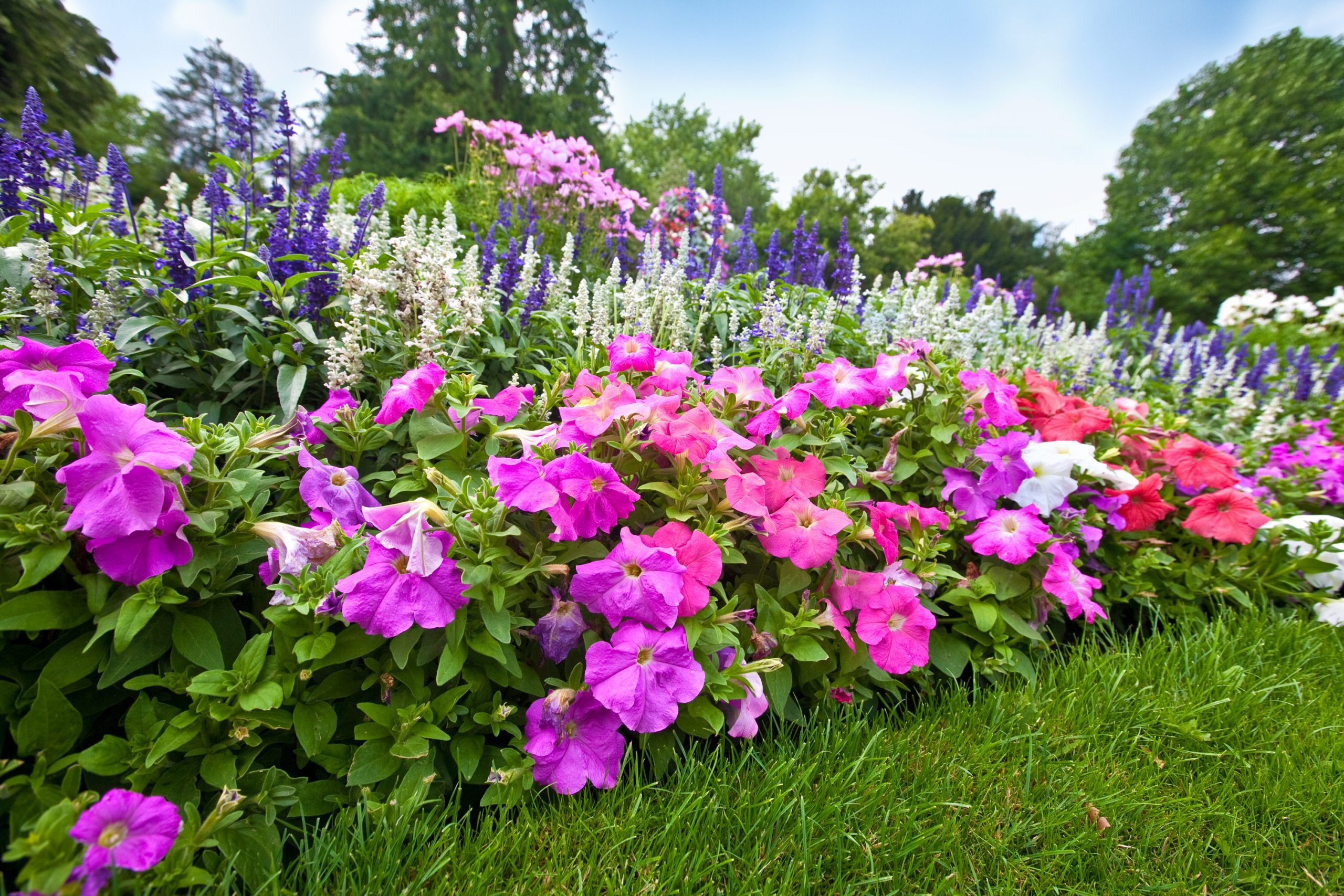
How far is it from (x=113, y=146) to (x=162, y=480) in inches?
73.0

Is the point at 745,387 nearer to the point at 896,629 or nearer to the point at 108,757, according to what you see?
the point at 896,629

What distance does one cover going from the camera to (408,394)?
1.47m

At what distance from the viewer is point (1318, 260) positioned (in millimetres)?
19172

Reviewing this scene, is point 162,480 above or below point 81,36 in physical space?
below

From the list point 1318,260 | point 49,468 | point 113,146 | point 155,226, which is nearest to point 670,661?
point 49,468

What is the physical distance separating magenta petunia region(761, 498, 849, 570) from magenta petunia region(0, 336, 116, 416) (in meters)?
1.39

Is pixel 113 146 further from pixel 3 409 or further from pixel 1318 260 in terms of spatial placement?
pixel 1318 260

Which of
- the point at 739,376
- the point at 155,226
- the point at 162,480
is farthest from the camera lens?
the point at 155,226

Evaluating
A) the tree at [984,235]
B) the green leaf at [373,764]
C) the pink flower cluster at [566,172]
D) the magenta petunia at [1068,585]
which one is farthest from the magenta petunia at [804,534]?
the tree at [984,235]

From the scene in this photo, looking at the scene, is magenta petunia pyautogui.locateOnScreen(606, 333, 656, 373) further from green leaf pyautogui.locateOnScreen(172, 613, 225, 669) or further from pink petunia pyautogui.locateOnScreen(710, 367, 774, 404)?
green leaf pyautogui.locateOnScreen(172, 613, 225, 669)

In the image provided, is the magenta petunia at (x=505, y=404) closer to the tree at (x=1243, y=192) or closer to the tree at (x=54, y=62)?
the tree at (x=54, y=62)

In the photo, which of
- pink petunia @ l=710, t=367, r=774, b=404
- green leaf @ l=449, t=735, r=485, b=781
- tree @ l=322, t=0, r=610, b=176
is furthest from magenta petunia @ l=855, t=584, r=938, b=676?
tree @ l=322, t=0, r=610, b=176

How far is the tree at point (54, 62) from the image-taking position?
6590 mm

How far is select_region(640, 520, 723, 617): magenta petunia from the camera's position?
50.8 inches
